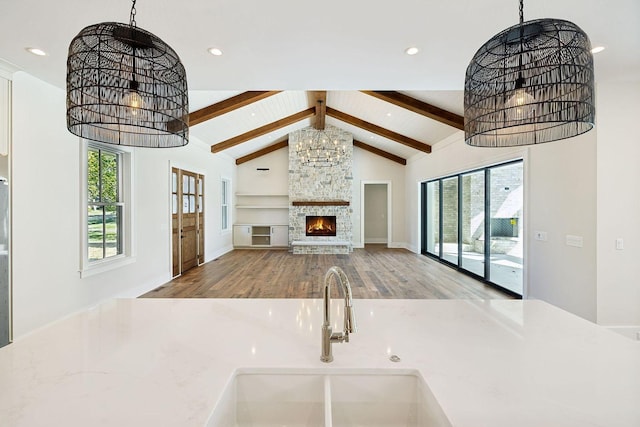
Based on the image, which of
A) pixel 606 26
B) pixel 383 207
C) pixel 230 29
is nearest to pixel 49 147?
pixel 230 29

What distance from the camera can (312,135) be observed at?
863cm

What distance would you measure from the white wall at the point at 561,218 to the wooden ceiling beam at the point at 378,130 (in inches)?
114

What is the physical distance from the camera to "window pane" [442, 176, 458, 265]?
→ 6242 millimetres

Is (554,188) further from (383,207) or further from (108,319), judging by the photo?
(383,207)

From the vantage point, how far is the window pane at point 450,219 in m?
6.24

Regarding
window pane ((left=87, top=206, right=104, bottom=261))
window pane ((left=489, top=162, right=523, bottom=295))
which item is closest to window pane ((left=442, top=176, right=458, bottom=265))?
window pane ((left=489, top=162, right=523, bottom=295))

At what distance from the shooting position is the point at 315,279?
538 centimetres

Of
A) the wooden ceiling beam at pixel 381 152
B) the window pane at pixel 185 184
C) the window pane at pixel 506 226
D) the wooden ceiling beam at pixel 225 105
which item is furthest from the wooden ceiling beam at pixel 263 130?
the window pane at pixel 506 226

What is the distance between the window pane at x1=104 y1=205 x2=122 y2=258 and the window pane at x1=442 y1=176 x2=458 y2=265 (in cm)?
607

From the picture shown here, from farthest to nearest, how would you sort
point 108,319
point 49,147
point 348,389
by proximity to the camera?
point 49,147
point 108,319
point 348,389

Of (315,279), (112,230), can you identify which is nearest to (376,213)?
(315,279)

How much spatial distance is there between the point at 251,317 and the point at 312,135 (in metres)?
7.71

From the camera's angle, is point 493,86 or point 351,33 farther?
point 351,33

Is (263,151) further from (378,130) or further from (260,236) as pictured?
(378,130)
